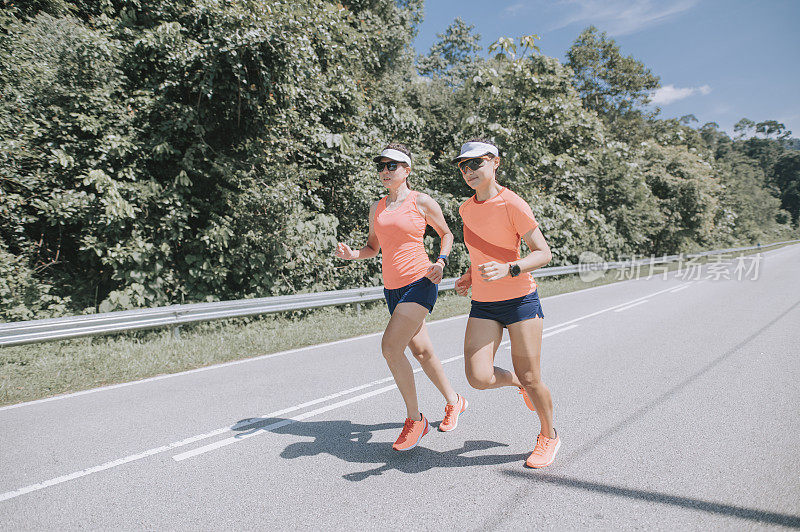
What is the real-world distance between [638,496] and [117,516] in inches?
117

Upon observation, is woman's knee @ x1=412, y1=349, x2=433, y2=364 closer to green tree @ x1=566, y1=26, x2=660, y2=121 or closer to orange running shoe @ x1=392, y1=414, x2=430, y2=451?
orange running shoe @ x1=392, y1=414, x2=430, y2=451

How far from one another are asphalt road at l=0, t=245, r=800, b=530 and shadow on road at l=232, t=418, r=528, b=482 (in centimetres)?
2

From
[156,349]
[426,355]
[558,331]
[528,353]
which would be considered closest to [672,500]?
[528,353]

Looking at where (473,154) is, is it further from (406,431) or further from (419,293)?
(406,431)

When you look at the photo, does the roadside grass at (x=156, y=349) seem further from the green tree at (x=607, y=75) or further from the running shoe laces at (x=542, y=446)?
the green tree at (x=607, y=75)

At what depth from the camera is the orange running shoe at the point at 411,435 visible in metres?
3.53

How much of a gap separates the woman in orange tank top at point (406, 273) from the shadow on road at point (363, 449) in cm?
15

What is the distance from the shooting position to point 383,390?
514 centimetres

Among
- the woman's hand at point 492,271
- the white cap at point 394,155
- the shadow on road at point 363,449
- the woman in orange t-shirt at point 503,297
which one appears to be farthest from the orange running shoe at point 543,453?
the white cap at point 394,155

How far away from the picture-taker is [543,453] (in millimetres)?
3305

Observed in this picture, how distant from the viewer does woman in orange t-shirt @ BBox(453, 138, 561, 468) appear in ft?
10.5

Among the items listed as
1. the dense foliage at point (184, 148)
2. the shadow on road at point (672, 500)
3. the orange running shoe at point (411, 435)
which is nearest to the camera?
the shadow on road at point (672, 500)

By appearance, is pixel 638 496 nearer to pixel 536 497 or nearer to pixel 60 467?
pixel 536 497

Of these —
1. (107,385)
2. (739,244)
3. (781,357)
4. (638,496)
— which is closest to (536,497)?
(638,496)
